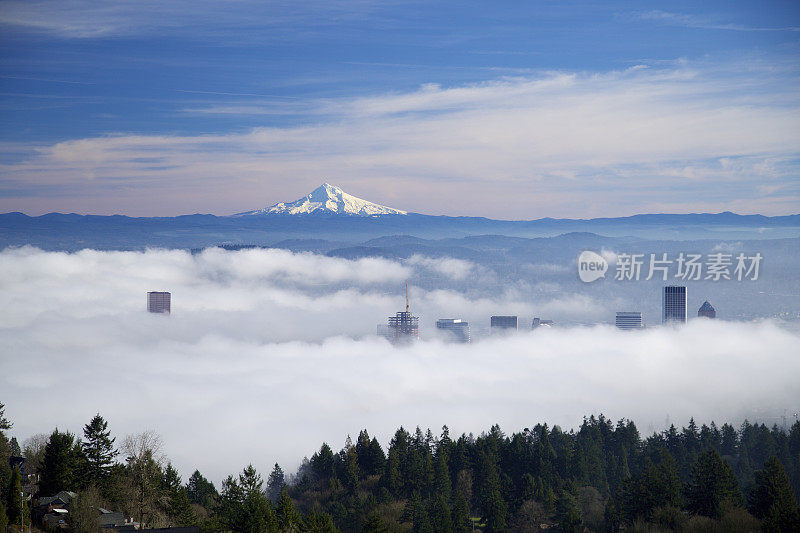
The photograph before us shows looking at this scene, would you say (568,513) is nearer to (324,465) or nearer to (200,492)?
(324,465)

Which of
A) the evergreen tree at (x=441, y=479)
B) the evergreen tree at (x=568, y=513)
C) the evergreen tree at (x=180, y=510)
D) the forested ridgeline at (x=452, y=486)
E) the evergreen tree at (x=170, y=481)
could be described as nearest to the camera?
the forested ridgeline at (x=452, y=486)

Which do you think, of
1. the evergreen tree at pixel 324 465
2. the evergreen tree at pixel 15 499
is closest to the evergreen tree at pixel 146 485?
the evergreen tree at pixel 15 499

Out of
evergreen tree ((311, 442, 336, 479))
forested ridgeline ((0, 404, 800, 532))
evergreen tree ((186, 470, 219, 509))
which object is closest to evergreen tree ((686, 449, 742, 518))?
Answer: forested ridgeline ((0, 404, 800, 532))

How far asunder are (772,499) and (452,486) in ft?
115

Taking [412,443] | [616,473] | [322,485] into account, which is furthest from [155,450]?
[616,473]

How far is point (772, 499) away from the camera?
73.0 m

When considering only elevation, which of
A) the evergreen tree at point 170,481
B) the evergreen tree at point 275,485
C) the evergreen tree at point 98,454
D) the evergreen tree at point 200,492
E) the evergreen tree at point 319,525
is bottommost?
the evergreen tree at point 275,485

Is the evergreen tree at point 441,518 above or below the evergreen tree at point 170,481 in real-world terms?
below

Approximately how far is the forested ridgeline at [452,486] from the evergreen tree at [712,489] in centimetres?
9

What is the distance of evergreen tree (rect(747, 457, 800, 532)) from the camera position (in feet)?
218

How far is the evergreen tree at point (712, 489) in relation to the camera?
74.9m

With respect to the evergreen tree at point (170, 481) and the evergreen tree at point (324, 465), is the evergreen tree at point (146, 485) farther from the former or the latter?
the evergreen tree at point (324, 465)

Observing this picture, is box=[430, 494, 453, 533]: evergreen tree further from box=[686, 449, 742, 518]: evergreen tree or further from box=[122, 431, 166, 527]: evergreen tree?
box=[122, 431, 166, 527]: evergreen tree

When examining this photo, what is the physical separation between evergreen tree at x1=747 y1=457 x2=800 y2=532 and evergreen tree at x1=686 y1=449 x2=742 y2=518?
2014 mm
